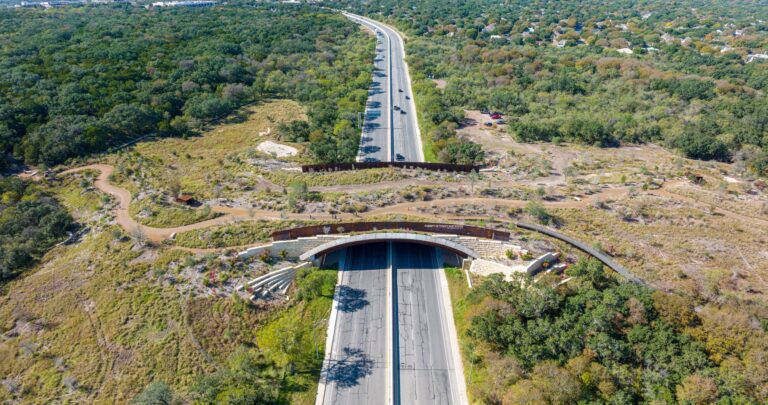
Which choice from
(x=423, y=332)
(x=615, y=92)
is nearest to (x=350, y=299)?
(x=423, y=332)

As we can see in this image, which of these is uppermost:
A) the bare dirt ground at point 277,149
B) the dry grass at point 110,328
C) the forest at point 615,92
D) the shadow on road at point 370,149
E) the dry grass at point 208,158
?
the forest at point 615,92

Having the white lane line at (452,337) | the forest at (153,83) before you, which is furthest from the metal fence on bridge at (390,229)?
the forest at (153,83)

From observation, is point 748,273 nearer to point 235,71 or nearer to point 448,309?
point 448,309

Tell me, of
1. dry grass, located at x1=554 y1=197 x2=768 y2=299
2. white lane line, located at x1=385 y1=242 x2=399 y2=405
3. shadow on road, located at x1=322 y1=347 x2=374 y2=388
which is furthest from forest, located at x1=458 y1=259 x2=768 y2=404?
shadow on road, located at x1=322 y1=347 x2=374 y2=388

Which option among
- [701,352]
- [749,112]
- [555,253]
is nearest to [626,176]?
[555,253]

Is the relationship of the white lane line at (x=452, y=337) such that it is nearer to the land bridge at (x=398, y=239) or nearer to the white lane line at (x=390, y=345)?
the land bridge at (x=398, y=239)

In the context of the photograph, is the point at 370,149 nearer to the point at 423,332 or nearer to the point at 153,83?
the point at 423,332
